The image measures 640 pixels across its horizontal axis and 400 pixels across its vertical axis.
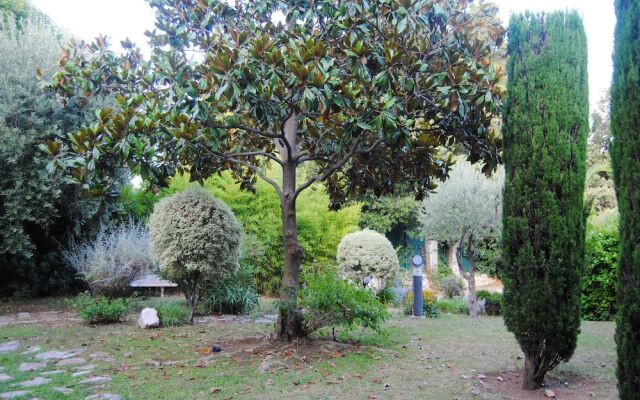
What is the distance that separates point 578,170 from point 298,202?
9.15 metres

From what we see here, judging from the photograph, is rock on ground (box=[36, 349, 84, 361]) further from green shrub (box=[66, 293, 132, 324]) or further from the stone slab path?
green shrub (box=[66, 293, 132, 324])

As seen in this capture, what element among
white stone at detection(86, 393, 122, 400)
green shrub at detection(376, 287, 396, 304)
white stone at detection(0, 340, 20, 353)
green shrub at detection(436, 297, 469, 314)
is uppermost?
green shrub at detection(376, 287, 396, 304)

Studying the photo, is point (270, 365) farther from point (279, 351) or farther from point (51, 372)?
point (51, 372)

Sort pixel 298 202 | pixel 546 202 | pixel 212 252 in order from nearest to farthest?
pixel 546 202 → pixel 212 252 → pixel 298 202

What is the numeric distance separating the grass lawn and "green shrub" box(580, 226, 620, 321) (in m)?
1.54

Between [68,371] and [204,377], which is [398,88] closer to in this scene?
[204,377]

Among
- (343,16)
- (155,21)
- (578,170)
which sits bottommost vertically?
(578,170)

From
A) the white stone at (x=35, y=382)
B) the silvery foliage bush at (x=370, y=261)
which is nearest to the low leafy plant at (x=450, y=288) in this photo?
the silvery foliage bush at (x=370, y=261)

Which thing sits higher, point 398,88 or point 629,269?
point 398,88

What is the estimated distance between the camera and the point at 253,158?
7.80m

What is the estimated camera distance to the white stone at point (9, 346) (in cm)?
595

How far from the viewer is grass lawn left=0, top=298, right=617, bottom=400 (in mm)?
4273

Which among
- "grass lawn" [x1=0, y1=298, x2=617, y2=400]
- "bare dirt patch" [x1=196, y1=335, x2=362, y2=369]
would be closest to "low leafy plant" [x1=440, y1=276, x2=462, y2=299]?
"grass lawn" [x1=0, y1=298, x2=617, y2=400]

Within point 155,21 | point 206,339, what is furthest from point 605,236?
point 155,21
